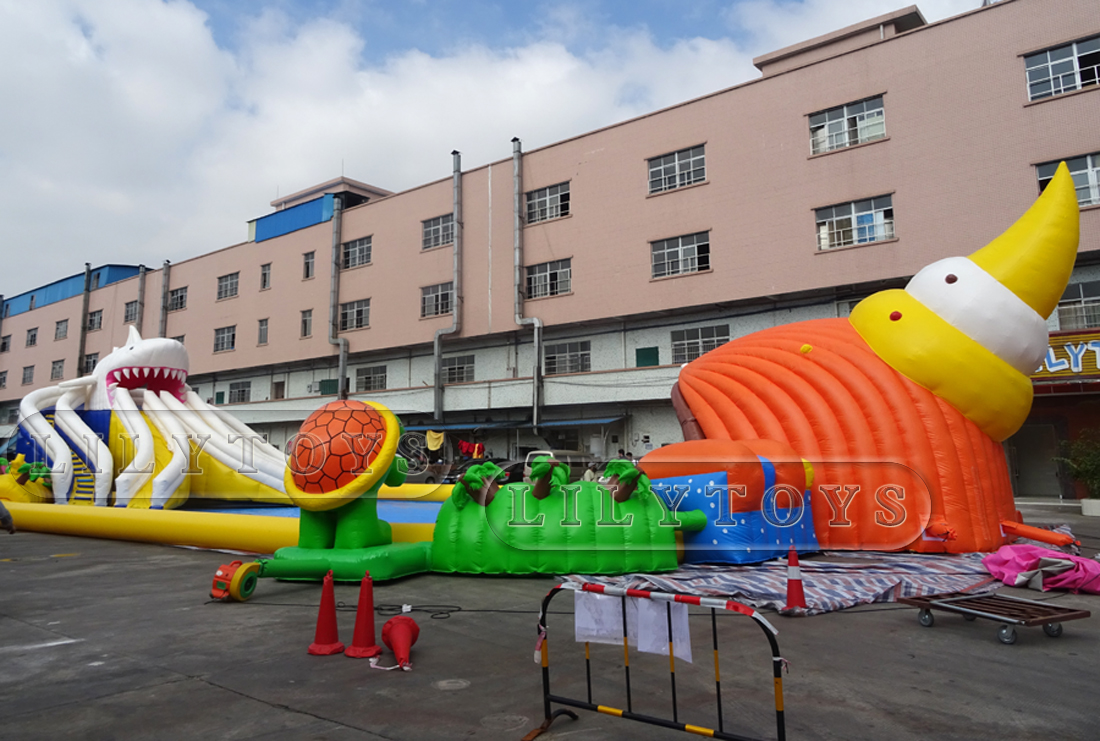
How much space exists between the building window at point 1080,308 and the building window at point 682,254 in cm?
961

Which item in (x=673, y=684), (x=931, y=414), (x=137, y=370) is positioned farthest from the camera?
(x=137, y=370)

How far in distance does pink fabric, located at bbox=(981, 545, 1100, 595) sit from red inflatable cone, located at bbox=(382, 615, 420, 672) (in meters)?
6.23

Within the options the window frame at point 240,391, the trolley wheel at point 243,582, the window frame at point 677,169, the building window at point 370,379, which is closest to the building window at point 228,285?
the window frame at point 240,391

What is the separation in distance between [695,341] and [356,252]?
16.7m

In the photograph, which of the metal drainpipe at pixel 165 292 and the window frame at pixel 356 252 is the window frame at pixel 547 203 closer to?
the window frame at pixel 356 252

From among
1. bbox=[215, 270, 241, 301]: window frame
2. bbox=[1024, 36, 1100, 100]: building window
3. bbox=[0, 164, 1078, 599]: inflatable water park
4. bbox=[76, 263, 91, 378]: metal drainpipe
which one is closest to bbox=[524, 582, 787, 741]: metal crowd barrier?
bbox=[0, 164, 1078, 599]: inflatable water park

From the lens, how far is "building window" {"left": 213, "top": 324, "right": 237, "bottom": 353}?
3541cm

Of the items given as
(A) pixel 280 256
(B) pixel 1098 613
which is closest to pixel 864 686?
(B) pixel 1098 613

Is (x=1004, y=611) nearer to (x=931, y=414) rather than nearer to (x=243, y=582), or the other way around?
(x=931, y=414)

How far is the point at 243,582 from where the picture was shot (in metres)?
6.64

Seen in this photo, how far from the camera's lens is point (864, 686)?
14.0 ft

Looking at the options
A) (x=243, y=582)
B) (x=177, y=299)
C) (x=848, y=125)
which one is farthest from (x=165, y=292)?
(x=243, y=582)

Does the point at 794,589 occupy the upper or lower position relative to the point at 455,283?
lower

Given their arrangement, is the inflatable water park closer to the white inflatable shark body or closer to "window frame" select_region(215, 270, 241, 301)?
the white inflatable shark body
